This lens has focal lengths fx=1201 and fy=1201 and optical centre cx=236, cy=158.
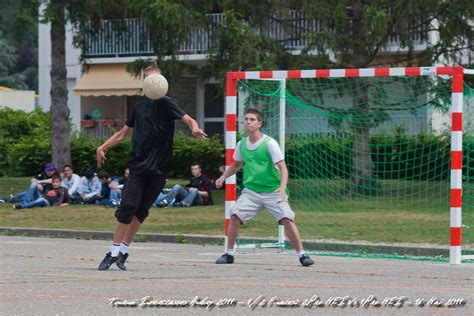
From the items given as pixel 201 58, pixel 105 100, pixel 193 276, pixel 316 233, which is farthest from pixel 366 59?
pixel 105 100

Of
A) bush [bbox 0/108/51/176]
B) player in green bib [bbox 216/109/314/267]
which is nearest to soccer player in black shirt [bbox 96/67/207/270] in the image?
player in green bib [bbox 216/109/314/267]

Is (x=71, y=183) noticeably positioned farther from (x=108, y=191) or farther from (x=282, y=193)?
(x=282, y=193)

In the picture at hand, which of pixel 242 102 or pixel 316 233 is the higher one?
pixel 242 102

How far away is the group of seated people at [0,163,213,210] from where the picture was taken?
2498cm

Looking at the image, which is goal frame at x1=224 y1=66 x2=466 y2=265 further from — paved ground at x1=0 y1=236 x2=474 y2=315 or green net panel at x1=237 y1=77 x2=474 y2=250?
green net panel at x1=237 y1=77 x2=474 y2=250

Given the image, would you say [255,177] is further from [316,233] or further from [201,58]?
[201,58]

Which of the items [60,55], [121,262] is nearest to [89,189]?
[60,55]

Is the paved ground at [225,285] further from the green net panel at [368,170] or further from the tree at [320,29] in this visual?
the tree at [320,29]

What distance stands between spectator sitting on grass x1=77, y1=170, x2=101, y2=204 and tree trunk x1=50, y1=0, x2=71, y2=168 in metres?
4.01

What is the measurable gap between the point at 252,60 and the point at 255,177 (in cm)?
1215

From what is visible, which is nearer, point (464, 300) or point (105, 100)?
point (464, 300)

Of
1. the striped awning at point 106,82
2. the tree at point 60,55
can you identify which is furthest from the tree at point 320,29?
the striped awning at point 106,82

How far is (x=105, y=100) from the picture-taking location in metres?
47.1

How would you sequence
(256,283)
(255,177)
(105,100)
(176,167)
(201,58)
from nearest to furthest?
(256,283) → (255,177) → (176,167) → (201,58) → (105,100)
